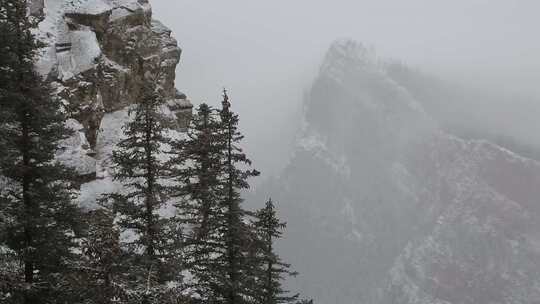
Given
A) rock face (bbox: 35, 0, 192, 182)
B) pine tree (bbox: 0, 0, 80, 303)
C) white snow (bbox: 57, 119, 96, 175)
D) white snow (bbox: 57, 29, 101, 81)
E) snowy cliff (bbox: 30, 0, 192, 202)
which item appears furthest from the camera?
white snow (bbox: 57, 29, 101, 81)

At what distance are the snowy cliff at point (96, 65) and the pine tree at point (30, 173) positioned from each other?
10.6m

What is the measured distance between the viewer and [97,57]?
32219 millimetres

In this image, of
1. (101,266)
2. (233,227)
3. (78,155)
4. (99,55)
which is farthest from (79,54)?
(101,266)

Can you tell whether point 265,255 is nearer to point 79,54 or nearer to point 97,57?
point 97,57

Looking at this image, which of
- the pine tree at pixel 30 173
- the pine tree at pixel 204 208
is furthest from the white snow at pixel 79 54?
the pine tree at pixel 30 173

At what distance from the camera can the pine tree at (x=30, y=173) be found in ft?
50.0

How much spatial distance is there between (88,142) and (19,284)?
18910mm

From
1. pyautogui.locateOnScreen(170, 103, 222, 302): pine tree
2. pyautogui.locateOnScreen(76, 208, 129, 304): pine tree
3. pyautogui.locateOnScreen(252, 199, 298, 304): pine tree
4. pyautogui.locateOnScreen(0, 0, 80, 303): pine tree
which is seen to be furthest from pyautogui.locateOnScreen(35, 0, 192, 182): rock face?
pyautogui.locateOnScreen(76, 208, 129, 304): pine tree

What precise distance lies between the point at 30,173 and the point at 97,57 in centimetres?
1791

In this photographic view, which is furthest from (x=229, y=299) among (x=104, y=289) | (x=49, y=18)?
(x=49, y=18)

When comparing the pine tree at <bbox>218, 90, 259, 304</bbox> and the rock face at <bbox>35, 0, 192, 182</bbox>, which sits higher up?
the rock face at <bbox>35, 0, 192, 182</bbox>

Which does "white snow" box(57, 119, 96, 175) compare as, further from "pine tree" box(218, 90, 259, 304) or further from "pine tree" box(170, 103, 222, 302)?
"pine tree" box(218, 90, 259, 304)

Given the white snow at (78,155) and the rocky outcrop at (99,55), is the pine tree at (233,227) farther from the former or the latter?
the rocky outcrop at (99,55)

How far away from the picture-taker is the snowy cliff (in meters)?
29.0
